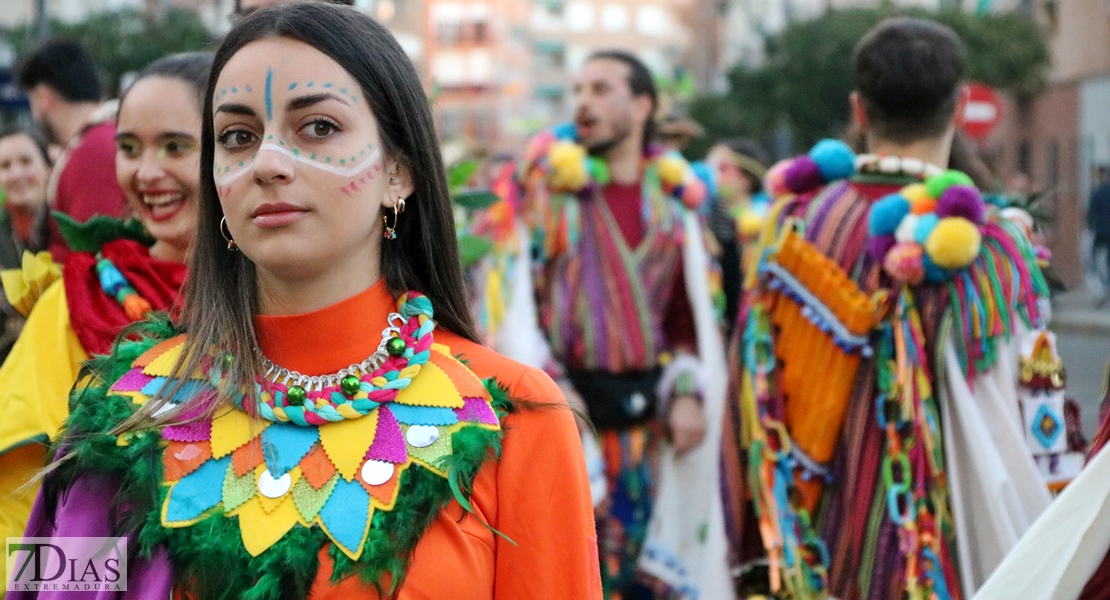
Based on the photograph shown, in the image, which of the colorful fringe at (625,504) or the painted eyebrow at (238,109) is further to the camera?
the colorful fringe at (625,504)

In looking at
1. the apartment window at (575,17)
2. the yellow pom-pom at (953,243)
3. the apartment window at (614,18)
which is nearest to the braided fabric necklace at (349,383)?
the yellow pom-pom at (953,243)

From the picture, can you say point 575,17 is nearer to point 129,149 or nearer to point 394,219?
point 129,149

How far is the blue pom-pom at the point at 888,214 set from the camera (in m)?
3.78

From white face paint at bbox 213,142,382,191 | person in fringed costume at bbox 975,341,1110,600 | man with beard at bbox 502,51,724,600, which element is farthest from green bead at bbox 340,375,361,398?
man with beard at bbox 502,51,724,600

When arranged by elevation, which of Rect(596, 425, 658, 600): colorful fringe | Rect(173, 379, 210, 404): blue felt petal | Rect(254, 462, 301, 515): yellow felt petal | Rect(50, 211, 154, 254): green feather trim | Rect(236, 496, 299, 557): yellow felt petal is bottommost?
Rect(596, 425, 658, 600): colorful fringe

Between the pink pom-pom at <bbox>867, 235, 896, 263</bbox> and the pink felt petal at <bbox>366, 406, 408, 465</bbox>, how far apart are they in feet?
6.99

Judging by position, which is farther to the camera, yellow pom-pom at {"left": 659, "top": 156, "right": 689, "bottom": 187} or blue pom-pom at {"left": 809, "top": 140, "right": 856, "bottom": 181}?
yellow pom-pom at {"left": 659, "top": 156, "right": 689, "bottom": 187}

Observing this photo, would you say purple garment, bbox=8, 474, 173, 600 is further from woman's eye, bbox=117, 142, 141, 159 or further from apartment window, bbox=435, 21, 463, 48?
apartment window, bbox=435, 21, 463, 48

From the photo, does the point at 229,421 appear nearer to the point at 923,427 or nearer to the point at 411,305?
the point at 411,305

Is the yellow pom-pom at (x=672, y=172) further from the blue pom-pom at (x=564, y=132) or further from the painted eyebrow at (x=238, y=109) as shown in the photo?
the painted eyebrow at (x=238, y=109)

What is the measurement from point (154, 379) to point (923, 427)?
2.30 m

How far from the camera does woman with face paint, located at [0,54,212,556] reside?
2.74m

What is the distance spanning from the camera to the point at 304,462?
2.04m

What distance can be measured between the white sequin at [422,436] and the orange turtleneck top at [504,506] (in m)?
0.10
